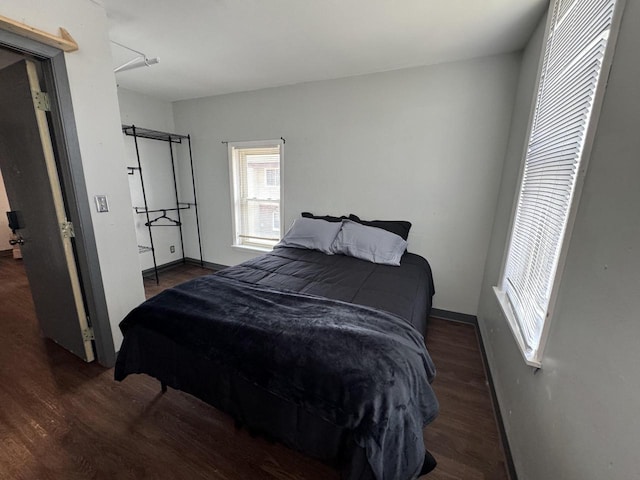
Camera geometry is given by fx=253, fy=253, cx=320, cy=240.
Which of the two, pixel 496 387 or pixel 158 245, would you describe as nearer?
pixel 496 387

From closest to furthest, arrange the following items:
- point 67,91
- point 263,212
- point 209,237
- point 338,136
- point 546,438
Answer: point 546,438
point 67,91
point 338,136
point 263,212
point 209,237

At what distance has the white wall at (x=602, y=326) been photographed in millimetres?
654

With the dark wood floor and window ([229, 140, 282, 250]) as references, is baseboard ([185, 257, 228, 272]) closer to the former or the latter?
window ([229, 140, 282, 250])

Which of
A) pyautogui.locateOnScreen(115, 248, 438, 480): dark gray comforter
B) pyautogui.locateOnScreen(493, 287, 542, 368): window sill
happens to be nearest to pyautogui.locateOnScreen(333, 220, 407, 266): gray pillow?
pyautogui.locateOnScreen(115, 248, 438, 480): dark gray comforter

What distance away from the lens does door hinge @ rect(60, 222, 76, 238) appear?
1.68 m

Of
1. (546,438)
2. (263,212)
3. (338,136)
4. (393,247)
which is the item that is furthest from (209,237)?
(546,438)

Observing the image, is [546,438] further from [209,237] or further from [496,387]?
[209,237]

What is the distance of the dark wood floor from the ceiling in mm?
2520

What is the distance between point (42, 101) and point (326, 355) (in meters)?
2.21

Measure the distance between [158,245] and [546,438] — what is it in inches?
173

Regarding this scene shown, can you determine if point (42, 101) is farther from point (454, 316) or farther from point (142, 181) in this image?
point (454, 316)

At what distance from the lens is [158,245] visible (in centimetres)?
381

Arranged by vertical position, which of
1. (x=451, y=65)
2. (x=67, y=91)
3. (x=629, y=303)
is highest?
(x=451, y=65)

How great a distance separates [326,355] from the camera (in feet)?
3.49
